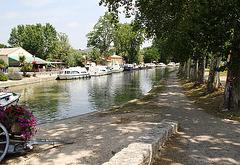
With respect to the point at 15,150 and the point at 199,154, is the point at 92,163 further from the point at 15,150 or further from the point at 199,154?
the point at 199,154

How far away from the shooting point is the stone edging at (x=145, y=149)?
375 cm

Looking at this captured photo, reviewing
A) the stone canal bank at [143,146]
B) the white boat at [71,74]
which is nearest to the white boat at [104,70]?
the white boat at [71,74]

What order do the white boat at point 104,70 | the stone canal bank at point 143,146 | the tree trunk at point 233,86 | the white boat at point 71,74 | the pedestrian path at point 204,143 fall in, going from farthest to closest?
1. the white boat at point 104,70
2. the white boat at point 71,74
3. the tree trunk at point 233,86
4. the pedestrian path at point 204,143
5. the stone canal bank at point 143,146

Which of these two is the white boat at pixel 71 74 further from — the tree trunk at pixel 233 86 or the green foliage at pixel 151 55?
the green foliage at pixel 151 55

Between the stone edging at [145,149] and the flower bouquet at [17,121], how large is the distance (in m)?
2.44

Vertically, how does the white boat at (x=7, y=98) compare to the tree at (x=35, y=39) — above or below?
below

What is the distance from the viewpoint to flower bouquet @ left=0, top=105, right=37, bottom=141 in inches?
192

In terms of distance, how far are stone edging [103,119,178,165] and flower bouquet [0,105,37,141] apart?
2439 mm

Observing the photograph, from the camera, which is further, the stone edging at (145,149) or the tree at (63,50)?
the tree at (63,50)

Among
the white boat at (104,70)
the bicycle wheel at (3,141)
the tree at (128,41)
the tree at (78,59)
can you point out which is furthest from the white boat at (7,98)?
the tree at (128,41)

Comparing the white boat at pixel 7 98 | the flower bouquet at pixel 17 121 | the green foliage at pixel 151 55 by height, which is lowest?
the white boat at pixel 7 98

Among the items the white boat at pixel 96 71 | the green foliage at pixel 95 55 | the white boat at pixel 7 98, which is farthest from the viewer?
the green foliage at pixel 95 55

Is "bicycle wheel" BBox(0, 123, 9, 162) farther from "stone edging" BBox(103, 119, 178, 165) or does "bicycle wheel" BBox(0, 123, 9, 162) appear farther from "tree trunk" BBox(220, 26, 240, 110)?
"tree trunk" BBox(220, 26, 240, 110)

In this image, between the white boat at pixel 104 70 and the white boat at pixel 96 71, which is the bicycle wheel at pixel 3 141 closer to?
the white boat at pixel 96 71
